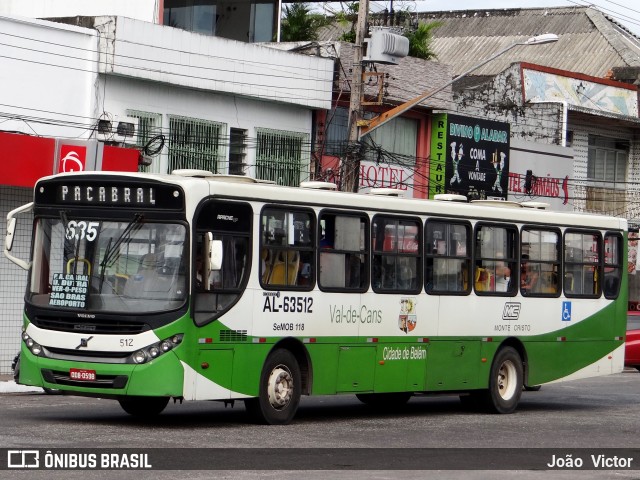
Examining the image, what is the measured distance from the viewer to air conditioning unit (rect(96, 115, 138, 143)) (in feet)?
85.2

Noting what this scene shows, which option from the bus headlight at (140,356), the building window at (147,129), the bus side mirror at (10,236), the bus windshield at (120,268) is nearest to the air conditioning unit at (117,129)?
the building window at (147,129)

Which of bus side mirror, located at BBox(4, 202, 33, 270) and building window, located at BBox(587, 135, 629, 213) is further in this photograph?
building window, located at BBox(587, 135, 629, 213)

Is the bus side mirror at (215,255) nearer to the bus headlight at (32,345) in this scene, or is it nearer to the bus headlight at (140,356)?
the bus headlight at (140,356)

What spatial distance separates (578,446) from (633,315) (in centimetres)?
1682

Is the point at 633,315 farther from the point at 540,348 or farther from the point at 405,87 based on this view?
the point at 540,348

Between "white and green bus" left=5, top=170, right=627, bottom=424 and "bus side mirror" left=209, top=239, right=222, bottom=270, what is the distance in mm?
20

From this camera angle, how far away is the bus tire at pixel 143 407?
16.4 metres

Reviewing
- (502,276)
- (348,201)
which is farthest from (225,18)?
(348,201)

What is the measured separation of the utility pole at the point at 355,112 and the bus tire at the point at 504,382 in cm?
881

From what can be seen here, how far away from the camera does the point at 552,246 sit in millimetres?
20375

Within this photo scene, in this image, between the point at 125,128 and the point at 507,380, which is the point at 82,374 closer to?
the point at 507,380

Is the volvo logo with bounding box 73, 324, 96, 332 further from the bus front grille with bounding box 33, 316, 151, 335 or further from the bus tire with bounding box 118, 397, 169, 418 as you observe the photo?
the bus tire with bounding box 118, 397, 169, 418

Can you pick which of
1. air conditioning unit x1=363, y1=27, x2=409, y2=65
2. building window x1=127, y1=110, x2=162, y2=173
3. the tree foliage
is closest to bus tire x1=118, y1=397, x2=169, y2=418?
building window x1=127, y1=110, x2=162, y2=173

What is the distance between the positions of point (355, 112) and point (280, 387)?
1234 cm
